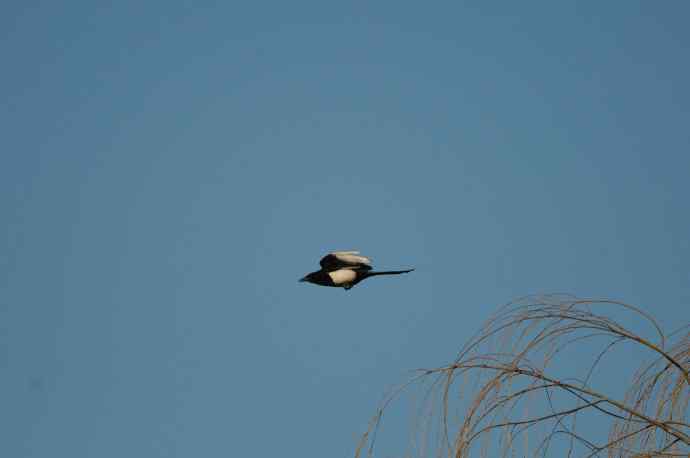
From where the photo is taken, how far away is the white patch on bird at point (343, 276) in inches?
265

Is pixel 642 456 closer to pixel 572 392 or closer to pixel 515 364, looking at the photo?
pixel 572 392

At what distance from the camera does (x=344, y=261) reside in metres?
6.65

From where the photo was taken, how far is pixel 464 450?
2570mm

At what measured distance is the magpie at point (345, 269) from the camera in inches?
261

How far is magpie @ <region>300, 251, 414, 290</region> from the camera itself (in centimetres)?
663

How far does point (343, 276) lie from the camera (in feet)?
22.1

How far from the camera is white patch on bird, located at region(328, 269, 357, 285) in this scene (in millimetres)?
6719

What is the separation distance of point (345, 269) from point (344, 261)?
9 cm

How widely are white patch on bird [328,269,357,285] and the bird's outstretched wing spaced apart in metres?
0.03

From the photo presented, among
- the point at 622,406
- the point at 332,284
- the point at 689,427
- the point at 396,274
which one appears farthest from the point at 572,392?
the point at 332,284

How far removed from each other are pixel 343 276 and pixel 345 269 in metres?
0.06

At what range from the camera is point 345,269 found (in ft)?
22.0

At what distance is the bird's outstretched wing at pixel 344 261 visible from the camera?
6613 mm

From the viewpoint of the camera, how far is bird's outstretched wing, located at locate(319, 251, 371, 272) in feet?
21.7
